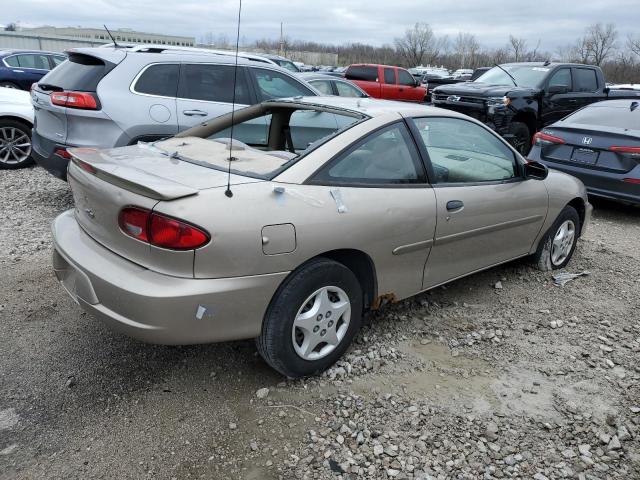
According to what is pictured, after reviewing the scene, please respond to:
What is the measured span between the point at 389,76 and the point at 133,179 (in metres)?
16.5

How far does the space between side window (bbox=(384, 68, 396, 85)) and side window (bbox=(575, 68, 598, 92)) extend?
717cm

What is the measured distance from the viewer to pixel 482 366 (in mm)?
3348

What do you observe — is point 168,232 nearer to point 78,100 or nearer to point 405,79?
point 78,100

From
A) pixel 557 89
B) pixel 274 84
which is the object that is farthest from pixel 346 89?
pixel 274 84

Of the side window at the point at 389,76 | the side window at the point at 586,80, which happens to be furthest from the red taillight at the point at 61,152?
the side window at the point at 389,76

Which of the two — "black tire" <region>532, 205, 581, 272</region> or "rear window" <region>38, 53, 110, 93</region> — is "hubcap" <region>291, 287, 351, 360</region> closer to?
"black tire" <region>532, 205, 581, 272</region>

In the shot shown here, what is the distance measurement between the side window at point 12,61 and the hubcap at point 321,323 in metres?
14.4

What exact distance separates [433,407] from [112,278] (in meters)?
1.77

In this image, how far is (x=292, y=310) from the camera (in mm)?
2797

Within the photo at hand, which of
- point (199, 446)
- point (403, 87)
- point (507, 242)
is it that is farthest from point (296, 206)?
point (403, 87)

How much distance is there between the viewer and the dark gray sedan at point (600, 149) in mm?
6539

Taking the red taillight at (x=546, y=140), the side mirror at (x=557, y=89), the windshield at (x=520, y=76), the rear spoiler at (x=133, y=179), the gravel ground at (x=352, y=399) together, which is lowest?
the gravel ground at (x=352, y=399)

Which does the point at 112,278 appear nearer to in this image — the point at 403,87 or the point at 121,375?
the point at 121,375

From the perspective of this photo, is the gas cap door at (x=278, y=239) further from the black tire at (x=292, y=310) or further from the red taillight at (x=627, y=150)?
the red taillight at (x=627, y=150)
